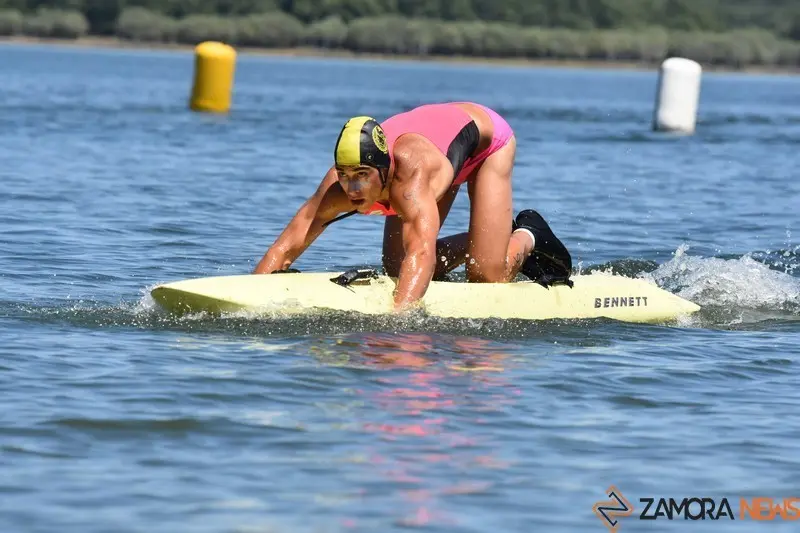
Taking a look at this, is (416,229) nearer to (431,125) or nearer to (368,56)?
(431,125)

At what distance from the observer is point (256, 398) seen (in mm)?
8156

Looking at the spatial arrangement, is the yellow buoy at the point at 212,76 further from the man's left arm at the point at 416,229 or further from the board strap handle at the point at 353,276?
the man's left arm at the point at 416,229

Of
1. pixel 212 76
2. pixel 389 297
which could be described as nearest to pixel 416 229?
pixel 389 297

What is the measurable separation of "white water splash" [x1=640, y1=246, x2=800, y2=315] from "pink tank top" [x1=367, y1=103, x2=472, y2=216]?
9.55 ft

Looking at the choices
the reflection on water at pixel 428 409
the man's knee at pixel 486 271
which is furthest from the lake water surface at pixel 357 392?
the man's knee at pixel 486 271

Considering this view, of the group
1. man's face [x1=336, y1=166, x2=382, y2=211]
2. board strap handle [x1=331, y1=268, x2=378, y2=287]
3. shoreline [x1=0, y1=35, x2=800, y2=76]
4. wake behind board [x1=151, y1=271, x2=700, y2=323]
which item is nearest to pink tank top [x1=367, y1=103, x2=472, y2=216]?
man's face [x1=336, y1=166, x2=382, y2=211]

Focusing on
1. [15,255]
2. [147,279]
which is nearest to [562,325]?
[147,279]

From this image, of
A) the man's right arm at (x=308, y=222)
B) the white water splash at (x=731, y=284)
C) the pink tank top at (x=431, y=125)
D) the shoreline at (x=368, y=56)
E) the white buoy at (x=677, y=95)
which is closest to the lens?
the pink tank top at (x=431, y=125)

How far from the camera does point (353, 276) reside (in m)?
9.96

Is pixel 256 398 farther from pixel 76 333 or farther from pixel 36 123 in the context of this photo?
pixel 36 123

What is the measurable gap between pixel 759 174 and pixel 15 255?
16.1 m

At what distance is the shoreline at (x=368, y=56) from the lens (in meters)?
127

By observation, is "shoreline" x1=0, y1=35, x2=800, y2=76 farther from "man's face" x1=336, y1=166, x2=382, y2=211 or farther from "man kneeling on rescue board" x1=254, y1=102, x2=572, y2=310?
"man's face" x1=336, y1=166, x2=382, y2=211

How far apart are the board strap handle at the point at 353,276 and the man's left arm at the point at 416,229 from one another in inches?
14.3
